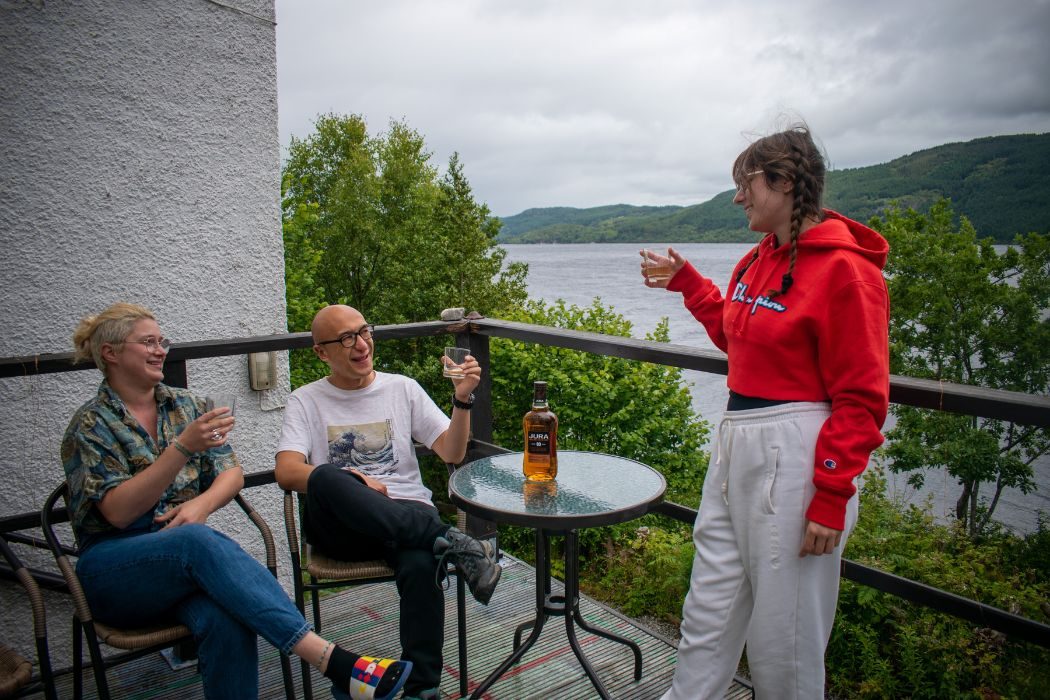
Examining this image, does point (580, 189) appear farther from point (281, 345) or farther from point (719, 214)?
point (281, 345)

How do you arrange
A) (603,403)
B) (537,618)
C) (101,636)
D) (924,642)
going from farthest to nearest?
(603,403)
(924,642)
(537,618)
(101,636)

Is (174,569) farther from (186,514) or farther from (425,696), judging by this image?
(425,696)

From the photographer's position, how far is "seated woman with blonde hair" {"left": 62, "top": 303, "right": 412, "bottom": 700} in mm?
1910

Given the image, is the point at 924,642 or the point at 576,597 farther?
the point at 924,642

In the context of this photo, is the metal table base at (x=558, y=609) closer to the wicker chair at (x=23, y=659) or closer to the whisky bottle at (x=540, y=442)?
the whisky bottle at (x=540, y=442)

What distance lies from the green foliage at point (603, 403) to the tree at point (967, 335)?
481cm

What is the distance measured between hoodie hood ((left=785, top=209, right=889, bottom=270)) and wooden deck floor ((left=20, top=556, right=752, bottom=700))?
1587 millimetres

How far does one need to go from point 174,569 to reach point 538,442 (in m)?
1.14

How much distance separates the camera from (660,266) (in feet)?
7.21

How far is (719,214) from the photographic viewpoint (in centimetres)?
1448

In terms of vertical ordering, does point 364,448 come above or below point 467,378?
below

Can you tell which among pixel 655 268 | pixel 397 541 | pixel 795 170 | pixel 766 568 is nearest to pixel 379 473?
pixel 397 541

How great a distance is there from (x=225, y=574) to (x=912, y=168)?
13.1 metres

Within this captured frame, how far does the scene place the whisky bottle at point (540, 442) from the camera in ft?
7.30
